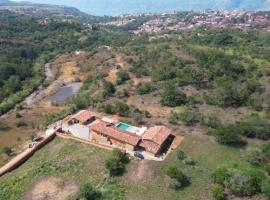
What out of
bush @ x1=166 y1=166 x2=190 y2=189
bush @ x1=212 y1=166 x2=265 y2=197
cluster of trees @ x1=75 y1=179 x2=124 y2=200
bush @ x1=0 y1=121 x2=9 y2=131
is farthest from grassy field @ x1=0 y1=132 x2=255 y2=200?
bush @ x1=0 y1=121 x2=9 y2=131

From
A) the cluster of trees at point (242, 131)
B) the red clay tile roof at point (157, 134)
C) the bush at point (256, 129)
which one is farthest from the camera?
the bush at point (256, 129)

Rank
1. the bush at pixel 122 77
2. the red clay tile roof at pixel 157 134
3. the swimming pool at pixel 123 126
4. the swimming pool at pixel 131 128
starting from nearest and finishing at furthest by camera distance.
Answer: the red clay tile roof at pixel 157 134
the swimming pool at pixel 131 128
the swimming pool at pixel 123 126
the bush at pixel 122 77

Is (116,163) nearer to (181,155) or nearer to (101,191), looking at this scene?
(101,191)

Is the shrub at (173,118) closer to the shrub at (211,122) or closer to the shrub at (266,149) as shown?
the shrub at (211,122)

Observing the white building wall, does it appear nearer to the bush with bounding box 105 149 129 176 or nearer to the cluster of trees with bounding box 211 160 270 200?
the bush with bounding box 105 149 129 176

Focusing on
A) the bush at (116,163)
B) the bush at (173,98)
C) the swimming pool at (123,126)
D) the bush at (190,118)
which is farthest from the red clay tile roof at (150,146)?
the bush at (173,98)

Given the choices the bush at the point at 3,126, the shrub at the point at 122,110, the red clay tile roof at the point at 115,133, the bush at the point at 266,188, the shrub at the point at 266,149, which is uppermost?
the bush at the point at 266,188

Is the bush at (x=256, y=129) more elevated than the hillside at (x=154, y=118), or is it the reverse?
the bush at (x=256, y=129)

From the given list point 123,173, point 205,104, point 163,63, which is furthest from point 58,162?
point 163,63
